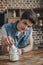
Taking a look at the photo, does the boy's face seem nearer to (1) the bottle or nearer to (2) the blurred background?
(1) the bottle

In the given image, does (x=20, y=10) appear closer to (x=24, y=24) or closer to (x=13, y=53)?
(x=24, y=24)

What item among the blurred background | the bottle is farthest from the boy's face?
the blurred background

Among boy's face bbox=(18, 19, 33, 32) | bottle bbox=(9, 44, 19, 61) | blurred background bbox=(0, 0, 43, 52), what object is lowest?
bottle bbox=(9, 44, 19, 61)

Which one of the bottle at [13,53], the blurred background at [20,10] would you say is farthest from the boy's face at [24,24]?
the blurred background at [20,10]

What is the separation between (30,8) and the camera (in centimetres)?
488

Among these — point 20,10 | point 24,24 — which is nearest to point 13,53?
point 24,24

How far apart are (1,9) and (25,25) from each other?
79.4 inches

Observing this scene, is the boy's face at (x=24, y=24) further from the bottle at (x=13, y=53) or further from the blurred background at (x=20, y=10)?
the blurred background at (x=20, y=10)

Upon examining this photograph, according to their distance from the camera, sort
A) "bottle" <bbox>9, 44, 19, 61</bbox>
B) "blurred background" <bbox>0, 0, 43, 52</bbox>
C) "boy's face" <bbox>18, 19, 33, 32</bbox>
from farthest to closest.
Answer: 1. "blurred background" <bbox>0, 0, 43, 52</bbox>
2. "boy's face" <bbox>18, 19, 33, 32</bbox>
3. "bottle" <bbox>9, 44, 19, 61</bbox>

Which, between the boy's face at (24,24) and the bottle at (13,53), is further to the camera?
the boy's face at (24,24)

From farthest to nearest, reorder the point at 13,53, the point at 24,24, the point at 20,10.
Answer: the point at 20,10 → the point at 24,24 → the point at 13,53

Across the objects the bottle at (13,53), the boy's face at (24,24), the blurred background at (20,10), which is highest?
the blurred background at (20,10)

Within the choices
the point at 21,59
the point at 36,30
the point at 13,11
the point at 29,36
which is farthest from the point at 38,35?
the point at 21,59

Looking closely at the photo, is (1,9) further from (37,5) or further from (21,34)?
(21,34)
